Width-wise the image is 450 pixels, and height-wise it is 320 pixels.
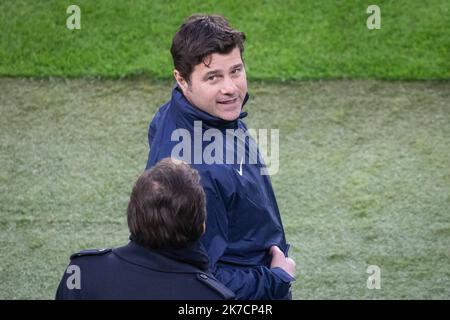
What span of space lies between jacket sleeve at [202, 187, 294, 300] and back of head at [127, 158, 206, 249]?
23cm

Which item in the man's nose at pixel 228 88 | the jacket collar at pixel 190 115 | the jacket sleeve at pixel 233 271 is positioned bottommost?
the jacket sleeve at pixel 233 271

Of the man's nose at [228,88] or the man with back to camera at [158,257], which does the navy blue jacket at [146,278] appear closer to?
the man with back to camera at [158,257]

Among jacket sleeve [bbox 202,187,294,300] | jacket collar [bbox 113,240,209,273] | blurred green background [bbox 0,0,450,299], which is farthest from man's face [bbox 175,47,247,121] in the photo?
blurred green background [bbox 0,0,450,299]

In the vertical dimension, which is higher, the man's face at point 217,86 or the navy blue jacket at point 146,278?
the man's face at point 217,86

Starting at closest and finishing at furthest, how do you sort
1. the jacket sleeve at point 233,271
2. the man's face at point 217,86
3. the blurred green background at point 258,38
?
the jacket sleeve at point 233,271 → the man's face at point 217,86 → the blurred green background at point 258,38

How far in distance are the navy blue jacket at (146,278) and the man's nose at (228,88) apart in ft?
2.10

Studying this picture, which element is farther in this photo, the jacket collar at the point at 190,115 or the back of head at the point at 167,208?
the jacket collar at the point at 190,115

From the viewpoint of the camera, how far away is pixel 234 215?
3.11m

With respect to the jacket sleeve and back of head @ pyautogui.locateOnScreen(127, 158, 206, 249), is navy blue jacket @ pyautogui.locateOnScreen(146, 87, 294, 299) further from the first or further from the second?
back of head @ pyautogui.locateOnScreen(127, 158, 206, 249)

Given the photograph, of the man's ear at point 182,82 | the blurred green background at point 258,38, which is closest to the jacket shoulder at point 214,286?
the man's ear at point 182,82

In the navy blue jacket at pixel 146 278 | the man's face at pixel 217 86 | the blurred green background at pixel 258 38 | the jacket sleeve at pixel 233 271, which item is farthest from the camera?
the blurred green background at pixel 258 38

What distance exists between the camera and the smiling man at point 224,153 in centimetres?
305

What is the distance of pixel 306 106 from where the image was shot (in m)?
6.79

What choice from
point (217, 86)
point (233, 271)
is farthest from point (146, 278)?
point (217, 86)
